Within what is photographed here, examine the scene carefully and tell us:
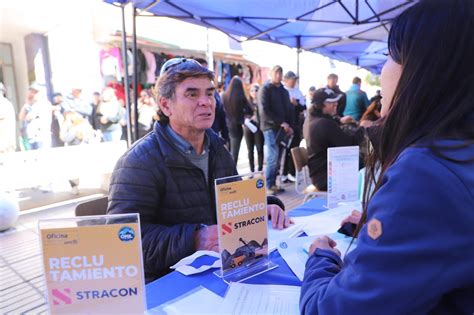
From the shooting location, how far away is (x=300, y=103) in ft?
19.9

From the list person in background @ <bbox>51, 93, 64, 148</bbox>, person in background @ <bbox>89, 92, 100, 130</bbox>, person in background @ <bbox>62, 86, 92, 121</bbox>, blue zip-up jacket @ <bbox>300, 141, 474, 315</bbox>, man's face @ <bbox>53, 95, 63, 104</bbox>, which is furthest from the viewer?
person in background @ <bbox>89, 92, 100, 130</bbox>

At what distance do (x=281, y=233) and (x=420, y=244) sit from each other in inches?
35.3

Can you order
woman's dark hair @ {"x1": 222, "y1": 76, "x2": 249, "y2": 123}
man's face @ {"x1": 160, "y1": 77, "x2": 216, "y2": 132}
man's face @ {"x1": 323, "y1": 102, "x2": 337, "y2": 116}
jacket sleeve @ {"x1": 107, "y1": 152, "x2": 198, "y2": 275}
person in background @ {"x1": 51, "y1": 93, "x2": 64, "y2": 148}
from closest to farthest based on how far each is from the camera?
jacket sleeve @ {"x1": 107, "y1": 152, "x2": 198, "y2": 275} → man's face @ {"x1": 160, "y1": 77, "x2": 216, "y2": 132} → man's face @ {"x1": 323, "y1": 102, "x2": 337, "y2": 116} → woman's dark hair @ {"x1": 222, "y1": 76, "x2": 249, "y2": 123} → person in background @ {"x1": 51, "y1": 93, "x2": 64, "y2": 148}

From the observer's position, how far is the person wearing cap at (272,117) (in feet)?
16.2

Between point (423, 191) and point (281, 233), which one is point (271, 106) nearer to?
point (281, 233)

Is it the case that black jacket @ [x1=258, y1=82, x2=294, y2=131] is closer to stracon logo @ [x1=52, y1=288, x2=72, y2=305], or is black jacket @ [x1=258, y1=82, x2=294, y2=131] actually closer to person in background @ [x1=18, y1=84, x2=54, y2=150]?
person in background @ [x1=18, y1=84, x2=54, y2=150]

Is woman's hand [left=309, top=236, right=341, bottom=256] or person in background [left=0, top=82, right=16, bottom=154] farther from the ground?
person in background [left=0, top=82, right=16, bottom=154]

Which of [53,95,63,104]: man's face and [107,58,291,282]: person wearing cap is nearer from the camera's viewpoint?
[107,58,291,282]: person wearing cap

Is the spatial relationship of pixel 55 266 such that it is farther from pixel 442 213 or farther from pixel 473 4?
pixel 473 4

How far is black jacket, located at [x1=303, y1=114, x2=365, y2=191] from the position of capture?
124 inches

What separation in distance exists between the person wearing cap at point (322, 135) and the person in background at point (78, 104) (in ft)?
15.5

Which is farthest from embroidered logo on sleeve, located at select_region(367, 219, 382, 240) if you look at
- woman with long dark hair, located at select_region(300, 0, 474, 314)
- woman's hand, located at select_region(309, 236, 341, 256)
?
woman's hand, located at select_region(309, 236, 341, 256)

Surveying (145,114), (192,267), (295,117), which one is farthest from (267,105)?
(192,267)

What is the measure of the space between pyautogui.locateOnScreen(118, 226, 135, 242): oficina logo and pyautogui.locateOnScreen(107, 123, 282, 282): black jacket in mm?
466
